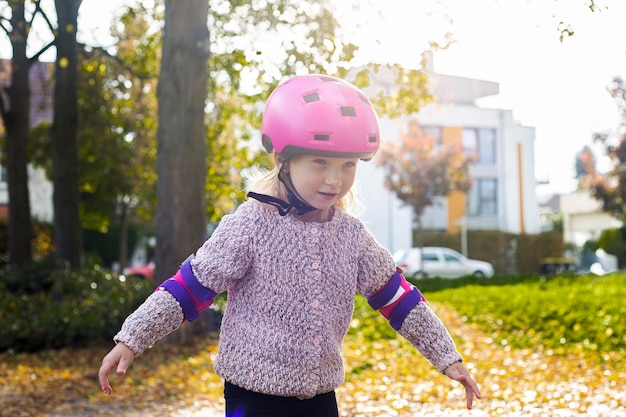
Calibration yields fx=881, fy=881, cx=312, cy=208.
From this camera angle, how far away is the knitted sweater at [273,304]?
3188 mm

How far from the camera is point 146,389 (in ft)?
26.9

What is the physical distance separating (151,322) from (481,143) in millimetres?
40560

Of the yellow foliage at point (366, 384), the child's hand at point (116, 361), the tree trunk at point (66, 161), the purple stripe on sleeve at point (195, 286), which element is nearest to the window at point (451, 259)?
the tree trunk at point (66, 161)

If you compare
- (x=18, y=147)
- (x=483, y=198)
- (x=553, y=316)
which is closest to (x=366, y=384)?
(x=553, y=316)

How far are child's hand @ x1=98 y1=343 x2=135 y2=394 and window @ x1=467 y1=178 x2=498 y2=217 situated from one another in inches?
1581

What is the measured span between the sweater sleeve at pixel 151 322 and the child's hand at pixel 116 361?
0.02 meters

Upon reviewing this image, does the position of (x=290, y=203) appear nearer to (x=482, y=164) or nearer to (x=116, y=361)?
(x=116, y=361)

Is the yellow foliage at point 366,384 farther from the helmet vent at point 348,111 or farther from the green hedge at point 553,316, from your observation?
the helmet vent at point 348,111

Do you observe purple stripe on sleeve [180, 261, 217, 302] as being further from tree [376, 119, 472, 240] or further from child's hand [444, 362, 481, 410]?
tree [376, 119, 472, 240]

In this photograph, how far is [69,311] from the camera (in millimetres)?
11586

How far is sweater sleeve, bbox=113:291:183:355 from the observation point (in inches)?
125

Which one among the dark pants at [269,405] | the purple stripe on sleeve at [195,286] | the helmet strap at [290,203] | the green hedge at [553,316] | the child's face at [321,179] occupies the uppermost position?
the child's face at [321,179]

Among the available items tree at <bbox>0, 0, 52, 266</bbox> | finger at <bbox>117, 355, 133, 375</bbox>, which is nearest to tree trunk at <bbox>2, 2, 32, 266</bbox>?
tree at <bbox>0, 0, 52, 266</bbox>

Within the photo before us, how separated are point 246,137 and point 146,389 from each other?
31.4 ft
